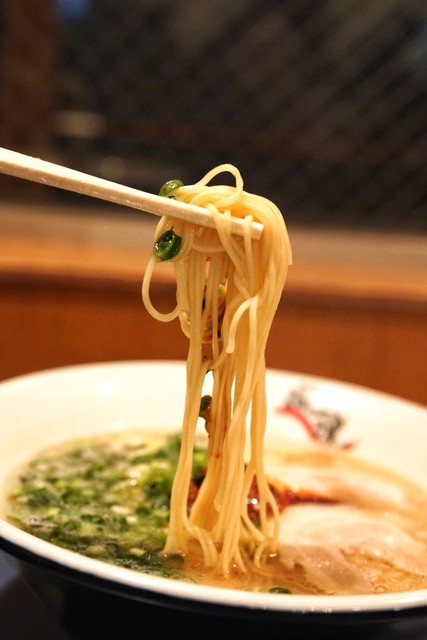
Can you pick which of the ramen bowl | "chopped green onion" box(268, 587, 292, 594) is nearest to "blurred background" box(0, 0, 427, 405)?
the ramen bowl

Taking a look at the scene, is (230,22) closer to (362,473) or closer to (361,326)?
(361,326)

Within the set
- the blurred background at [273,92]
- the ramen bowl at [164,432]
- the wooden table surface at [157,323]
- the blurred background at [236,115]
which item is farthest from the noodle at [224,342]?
the blurred background at [273,92]

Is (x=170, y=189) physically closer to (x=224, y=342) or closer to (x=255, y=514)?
(x=224, y=342)

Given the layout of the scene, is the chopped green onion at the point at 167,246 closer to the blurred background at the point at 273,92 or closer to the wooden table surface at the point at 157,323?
the wooden table surface at the point at 157,323

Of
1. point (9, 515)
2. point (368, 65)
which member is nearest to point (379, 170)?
point (368, 65)

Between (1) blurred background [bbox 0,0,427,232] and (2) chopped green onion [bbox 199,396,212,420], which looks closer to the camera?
(2) chopped green onion [bbox 199,396,212,420]

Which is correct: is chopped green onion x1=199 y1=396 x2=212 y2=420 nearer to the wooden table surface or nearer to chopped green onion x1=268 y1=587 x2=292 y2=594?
chopped green onion x1=268 y1=587 x2=292 y2=594

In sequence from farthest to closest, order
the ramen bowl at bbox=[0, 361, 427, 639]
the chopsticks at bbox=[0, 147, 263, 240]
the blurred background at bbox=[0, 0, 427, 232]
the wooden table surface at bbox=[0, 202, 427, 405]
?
1. the blurred background at bbox=[0, 0, 427, 232]
2. the wooden table surface at bbox=[0, 202, 427, 405]
3. the chopsticks at bbox=[0, 147, 263, 240]
4. the ramen bowl at bbox=[0, 361, 427, 639]
